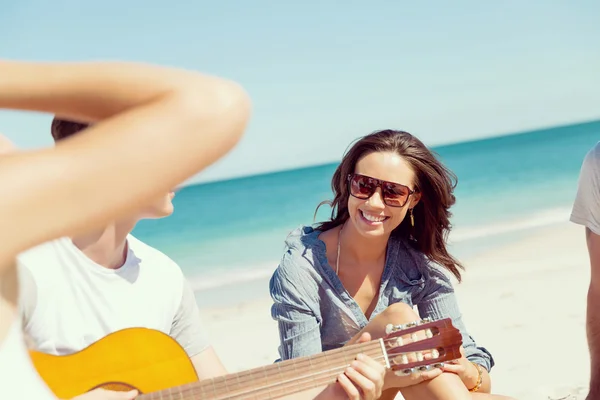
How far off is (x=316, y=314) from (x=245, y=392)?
1.05 metres

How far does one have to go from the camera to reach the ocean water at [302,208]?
43.5ft

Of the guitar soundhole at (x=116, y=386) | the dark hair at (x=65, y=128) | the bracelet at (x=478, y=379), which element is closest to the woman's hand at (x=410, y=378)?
the bracelet at (x=478, y=379)

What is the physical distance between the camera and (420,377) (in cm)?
260

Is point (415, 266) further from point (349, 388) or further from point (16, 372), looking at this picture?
point (16, 372)

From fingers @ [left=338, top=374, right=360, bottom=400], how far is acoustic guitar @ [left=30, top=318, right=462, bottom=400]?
6cm

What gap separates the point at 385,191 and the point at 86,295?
156 cm

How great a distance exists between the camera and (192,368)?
92.9 inches

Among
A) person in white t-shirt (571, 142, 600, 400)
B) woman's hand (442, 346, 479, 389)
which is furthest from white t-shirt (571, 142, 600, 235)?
woman's hand (442, 346, 479, 389)

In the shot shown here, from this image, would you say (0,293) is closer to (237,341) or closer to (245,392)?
(245,392)

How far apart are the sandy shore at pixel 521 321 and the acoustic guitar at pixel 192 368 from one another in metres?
2.23

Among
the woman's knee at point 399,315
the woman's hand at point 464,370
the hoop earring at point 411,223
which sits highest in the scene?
the hoop earring at point 411,223

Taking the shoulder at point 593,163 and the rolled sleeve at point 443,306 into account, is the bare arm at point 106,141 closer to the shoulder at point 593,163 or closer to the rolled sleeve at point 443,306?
the rolled sleeve at point 443,306

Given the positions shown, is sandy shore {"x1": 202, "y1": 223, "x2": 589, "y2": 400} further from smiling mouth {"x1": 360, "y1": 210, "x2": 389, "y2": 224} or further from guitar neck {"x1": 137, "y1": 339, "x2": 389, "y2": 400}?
guitar neck {"x1": 137, "y1": 339, "x2": 389, "y2": 400}

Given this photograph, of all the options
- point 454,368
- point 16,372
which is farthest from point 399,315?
point 16,372
